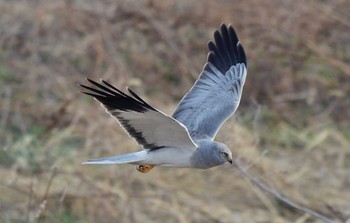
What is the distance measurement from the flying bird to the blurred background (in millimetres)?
1786

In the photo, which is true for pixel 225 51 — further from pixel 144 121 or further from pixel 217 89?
pixel 144 121

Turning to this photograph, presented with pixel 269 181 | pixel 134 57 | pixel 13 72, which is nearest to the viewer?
pixel 269 181

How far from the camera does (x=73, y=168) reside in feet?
29.4

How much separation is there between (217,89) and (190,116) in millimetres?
410

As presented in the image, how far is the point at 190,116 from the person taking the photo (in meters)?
5.93

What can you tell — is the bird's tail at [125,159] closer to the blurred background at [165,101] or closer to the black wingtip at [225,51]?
the black wingtip at [225,51]

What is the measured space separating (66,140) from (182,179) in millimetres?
1089

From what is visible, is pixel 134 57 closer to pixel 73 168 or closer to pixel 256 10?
pixel 256 10

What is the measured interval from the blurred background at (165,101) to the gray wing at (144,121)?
9.39ft

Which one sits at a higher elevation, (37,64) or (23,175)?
(37,64)

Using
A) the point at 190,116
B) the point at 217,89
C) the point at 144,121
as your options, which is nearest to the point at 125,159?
the point at 144,121

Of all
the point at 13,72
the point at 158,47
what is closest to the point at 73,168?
the point at 13,72

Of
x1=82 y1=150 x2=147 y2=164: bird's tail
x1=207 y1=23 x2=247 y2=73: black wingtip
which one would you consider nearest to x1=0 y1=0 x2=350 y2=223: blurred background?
x1=207 y1=23 x2=247 y2=73: black wingtip

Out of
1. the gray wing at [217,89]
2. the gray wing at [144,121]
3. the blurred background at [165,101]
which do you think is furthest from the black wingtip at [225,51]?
the blurred background at [165,101]
